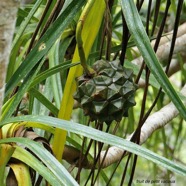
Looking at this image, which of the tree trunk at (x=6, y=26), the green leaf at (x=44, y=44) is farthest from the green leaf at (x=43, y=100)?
the tree trunk at (x=6, y=26)

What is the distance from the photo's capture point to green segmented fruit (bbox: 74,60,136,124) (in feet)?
1.86

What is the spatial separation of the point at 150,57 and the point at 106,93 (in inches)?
3.3

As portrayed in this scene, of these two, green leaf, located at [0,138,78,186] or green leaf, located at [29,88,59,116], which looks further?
green leaf, located at [29,88,59,116]

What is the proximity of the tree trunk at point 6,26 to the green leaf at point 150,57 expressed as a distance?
0.13 meters

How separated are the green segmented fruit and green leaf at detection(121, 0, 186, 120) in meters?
0.07

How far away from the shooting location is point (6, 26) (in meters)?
0.43

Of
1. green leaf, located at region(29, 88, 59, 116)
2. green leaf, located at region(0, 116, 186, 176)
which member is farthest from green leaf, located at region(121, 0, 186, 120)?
green leaf, located at region(29, 88, 59, 116)

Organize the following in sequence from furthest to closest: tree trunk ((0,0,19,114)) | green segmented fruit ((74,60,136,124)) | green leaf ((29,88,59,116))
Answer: green leaf ((29,88,59,116))
green segmented fruit ((74,60,136,124))
tree trunk ((0,0,19,114))

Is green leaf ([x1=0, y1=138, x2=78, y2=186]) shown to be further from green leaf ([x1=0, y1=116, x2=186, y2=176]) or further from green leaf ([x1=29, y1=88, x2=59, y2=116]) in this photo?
green leaf ([x1=29, y1=88, x2=59, y2=116])

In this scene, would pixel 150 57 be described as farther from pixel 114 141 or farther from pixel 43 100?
pixel 43 100

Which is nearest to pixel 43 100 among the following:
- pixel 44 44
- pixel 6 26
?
pixel 44 44

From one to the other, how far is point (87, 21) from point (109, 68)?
9 centimetres

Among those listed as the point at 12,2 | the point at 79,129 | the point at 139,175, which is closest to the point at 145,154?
the point at 79,129

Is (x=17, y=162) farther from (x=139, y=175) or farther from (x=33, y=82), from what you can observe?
(x=139, y=175)
